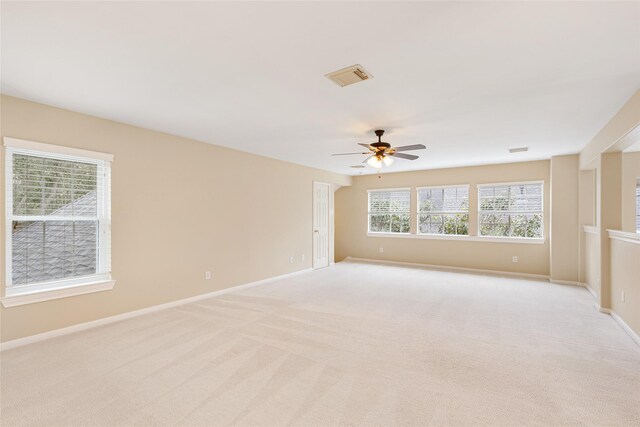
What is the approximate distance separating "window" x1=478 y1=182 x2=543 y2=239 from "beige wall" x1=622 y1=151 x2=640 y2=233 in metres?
1.51

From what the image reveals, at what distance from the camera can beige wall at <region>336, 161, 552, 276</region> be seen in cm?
651

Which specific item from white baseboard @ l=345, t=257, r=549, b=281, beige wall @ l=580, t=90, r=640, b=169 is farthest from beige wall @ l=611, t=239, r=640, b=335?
white baseboard @ l=345, t=257, r=549, b=281

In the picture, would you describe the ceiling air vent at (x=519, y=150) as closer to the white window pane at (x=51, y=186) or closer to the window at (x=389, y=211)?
the window at (x=389, y=211)

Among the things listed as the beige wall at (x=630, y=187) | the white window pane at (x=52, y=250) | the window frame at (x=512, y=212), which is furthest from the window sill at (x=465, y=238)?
the white window pane at (x=52, y=250)

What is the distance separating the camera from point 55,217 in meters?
3.35

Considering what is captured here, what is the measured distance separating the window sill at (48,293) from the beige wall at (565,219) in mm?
7636

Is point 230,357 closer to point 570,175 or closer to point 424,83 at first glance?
point 424,83

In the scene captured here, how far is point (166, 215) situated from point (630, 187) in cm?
738

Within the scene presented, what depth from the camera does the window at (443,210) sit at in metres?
7.37

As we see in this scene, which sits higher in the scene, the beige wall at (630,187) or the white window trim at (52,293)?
the beige wall at (630,187)

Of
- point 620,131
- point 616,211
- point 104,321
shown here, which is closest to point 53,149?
point 104,321

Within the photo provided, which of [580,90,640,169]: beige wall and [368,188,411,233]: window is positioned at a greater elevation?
[580,90,640,169]: beige wall

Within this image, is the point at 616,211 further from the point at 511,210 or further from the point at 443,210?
the point at 443,210

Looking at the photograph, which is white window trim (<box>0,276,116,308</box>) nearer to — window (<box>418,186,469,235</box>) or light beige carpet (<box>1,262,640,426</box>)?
light beige carpet (<box>1,262,640,426</box>)
